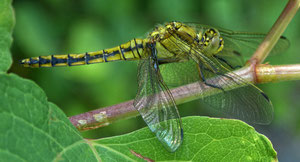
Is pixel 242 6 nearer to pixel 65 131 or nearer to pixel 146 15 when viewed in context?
pixel 146 15

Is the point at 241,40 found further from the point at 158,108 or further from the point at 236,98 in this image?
the point at 158,108

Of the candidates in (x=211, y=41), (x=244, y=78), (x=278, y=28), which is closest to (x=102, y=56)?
(x=211, y=41)

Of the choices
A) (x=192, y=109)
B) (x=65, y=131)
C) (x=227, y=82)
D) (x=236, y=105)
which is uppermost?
(x=65, y=131)

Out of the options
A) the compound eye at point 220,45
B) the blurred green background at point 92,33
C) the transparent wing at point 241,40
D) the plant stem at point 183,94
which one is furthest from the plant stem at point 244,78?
the blurred green background at point 92,33

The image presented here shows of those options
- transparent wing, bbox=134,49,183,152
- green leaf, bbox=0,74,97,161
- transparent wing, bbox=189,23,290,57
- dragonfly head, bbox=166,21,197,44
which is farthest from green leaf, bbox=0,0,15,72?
transparent wing, bbox=189,23,290,57

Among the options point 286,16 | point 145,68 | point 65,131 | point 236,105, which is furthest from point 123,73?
point 65,131
